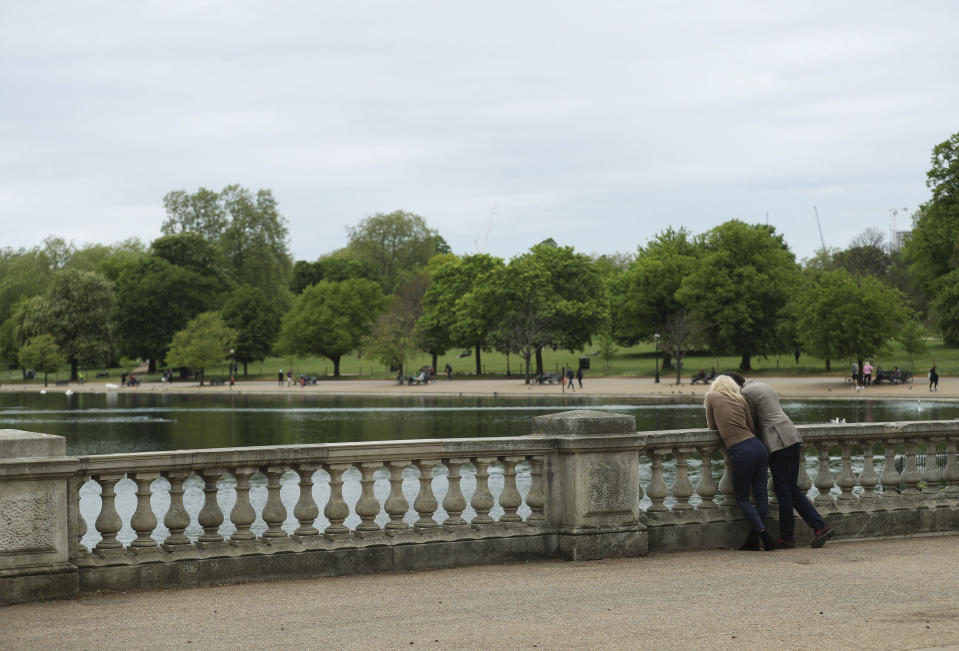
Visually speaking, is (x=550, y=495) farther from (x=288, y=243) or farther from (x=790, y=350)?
(x=288, y=243)

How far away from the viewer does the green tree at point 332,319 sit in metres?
111

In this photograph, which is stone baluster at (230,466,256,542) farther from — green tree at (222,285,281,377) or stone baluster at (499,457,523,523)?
green tree at (222,285,281,377)

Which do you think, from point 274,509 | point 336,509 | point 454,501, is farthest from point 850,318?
point 274,509

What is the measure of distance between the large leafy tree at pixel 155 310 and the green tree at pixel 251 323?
452 cm

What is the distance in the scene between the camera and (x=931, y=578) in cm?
827

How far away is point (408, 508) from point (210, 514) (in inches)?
60.1

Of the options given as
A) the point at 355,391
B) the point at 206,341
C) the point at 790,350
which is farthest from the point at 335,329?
the point at 790,350

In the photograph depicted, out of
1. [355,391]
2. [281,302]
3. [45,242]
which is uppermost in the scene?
[45,242]

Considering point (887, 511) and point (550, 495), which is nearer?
point (550, 495)

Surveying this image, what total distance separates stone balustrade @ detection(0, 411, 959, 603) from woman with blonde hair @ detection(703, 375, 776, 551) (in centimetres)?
23

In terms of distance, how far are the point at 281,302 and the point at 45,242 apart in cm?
3124

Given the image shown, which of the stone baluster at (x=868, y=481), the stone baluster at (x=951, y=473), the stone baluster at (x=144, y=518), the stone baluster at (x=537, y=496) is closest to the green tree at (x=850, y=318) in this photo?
the stone baluster at (x=951, y=473)

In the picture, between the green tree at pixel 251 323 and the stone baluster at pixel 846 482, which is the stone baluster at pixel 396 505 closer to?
the stone baluster at pixel 846 482

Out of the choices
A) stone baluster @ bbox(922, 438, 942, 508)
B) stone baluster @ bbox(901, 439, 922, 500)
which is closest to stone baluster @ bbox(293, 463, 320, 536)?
stone baluster @ bbox(901, 439, 922, 500)
